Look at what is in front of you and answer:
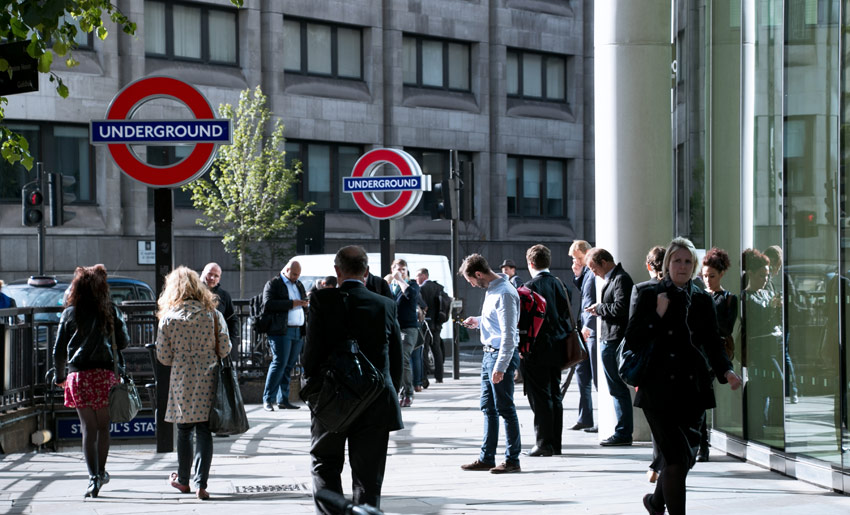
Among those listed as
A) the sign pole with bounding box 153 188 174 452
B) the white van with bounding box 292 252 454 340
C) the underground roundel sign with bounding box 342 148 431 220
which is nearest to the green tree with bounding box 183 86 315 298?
the white van with bounding box 292 252 454 340

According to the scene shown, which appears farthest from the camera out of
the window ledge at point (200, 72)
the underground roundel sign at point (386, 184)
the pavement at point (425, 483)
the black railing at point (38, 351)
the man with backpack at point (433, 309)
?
the window ledge at point (200, 72)

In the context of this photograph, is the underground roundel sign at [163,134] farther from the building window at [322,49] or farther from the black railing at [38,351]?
the building window at [322,49]

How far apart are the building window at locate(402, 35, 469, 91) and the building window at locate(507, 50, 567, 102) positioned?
6.61 feet

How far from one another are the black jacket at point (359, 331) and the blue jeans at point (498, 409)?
118 inches

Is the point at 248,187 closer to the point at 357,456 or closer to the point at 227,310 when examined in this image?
the point at 227,310

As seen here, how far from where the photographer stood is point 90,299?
352 inches

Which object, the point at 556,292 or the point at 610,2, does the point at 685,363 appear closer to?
the point at 556,292

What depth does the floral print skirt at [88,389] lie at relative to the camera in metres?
8.87

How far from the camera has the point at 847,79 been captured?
8.36 meters

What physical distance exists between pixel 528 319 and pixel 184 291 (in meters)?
3.05

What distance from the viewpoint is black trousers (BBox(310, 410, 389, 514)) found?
20.9 feet

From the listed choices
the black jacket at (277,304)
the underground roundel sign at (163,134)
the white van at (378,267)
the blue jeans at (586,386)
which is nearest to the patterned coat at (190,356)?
the underground roundel sign at (163,134)

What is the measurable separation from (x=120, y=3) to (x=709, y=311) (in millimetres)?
29010

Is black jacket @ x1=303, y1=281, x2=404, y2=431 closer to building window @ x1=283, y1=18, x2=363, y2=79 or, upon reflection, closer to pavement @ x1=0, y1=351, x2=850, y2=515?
pavement @ x1=0, y1=351, x2=850, y2=515
